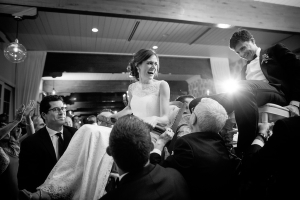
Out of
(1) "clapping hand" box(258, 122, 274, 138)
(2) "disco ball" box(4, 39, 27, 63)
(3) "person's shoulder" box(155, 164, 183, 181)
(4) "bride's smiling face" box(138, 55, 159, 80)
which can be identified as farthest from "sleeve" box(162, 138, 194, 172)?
(2) "disco ball" box(4, 39, 27, 63)

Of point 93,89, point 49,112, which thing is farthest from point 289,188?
point 93,89

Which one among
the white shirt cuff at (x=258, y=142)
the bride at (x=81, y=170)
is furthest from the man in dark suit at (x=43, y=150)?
the white shirt cuff at (x=258, y=142)

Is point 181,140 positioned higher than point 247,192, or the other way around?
point 181,140

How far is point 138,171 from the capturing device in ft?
3.90

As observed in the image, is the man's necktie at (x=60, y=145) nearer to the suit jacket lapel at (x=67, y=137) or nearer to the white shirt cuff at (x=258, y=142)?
the suit jacket lapel at (x=67, y=137)

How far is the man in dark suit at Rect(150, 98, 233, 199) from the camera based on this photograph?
1.40 meters

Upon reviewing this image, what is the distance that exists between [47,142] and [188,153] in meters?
1.42

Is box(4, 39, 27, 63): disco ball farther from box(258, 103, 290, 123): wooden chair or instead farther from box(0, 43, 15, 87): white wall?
box(258, 103, 290, 123): wooden chair

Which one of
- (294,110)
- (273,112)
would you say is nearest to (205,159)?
(273,112)

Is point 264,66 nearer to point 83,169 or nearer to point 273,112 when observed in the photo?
point 273,112

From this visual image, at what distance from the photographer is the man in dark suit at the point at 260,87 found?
1.66 metres

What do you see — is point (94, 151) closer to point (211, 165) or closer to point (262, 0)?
point (211, 165)

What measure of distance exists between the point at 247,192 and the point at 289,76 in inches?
44.0

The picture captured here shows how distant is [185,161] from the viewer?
4.63 ft
